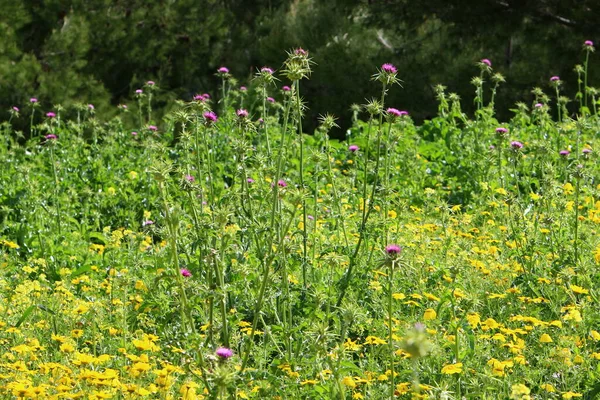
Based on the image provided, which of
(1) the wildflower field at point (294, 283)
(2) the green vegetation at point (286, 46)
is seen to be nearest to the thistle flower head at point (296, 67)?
(1) the wildflower field at point (294, 283)

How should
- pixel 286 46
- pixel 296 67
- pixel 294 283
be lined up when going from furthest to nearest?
pixel 286 46
pixel 294 283
pixel 296 67

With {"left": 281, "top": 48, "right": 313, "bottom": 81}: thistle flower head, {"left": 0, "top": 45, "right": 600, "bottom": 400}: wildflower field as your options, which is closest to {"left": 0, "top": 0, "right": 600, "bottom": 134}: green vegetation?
{"left": 0, "top": 45, "right": 600, "bottom": 400}: wildflower field

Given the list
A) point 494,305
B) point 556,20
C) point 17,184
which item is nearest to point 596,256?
point 494,305

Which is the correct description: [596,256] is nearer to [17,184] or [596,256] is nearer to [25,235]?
[25,235]

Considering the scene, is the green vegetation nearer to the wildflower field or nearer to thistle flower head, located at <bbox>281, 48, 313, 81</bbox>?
the wildflower field

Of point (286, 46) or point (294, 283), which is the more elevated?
point (286, 46)

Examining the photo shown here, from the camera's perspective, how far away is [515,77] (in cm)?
972

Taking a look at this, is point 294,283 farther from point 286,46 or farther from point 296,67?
point 286,46

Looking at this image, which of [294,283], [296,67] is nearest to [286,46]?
[294,283]

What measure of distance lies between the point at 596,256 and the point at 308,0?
832 cm

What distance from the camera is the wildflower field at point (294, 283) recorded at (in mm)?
2695

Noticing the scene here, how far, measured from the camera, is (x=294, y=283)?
3.68 metres

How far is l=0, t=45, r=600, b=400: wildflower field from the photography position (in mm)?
2695

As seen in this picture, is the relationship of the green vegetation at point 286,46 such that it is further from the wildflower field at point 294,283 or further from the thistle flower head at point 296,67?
the thistle flower head at point 296,67
